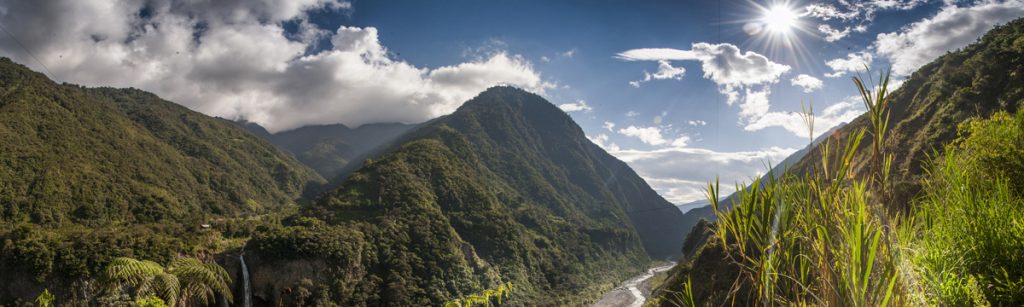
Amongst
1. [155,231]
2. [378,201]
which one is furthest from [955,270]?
[378,201]

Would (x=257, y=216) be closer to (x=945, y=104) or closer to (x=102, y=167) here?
(x=102, y=167)

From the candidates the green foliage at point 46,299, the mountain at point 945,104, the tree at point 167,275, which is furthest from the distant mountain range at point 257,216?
the mountain at point 945,104

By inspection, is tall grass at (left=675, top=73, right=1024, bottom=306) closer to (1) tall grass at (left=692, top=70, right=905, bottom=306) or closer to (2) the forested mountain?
(1) tall grass at (left=692, top=70, right=905, bottom=306)

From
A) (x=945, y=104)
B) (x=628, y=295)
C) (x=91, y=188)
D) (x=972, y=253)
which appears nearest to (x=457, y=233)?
(x=628, y=295)

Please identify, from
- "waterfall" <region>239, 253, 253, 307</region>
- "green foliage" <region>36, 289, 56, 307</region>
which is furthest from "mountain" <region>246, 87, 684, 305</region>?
"green foliage" <region>36, 289, 56, 307</region>

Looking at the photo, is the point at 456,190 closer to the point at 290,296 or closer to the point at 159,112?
the point at 290,296
